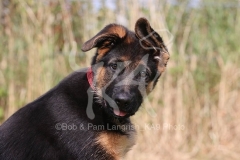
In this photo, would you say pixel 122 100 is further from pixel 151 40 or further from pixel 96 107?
pixel 151 40

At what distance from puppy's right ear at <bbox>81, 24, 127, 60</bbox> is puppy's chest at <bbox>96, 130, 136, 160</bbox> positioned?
0.87 m

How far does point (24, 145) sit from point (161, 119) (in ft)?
15.1

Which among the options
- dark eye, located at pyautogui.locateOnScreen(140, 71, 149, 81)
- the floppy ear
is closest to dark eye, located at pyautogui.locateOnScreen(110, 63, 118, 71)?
dark eye, located at pyautogui.locateOnScreen(140, 71, 149, 81)

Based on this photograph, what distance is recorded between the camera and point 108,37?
462 cm

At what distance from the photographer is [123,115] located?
4.55m

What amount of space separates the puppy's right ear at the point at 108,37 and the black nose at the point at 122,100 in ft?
1.90

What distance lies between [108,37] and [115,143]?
3.55 ft

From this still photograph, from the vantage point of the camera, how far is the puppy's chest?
4.33 m

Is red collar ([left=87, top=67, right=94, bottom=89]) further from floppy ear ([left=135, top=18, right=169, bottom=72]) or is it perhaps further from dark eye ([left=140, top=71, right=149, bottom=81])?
floppy ear ([left=135, top=18, right=169, bottom=72])

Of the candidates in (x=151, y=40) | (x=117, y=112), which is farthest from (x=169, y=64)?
(x=117, y=112)

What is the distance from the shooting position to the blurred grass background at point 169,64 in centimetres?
809

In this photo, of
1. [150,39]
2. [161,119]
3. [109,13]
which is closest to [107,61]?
[150,39]

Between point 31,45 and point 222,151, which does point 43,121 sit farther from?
point 222,151

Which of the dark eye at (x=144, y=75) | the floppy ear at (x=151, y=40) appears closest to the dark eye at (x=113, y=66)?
the dark eye at (x=144, y=75)
